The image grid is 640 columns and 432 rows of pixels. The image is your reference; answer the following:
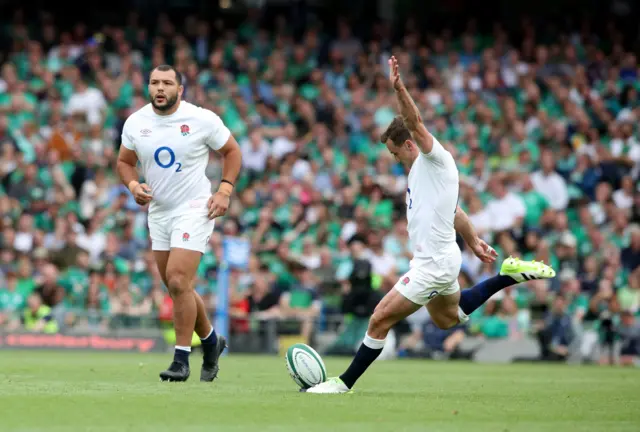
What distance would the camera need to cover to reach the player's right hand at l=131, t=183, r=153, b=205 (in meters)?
10.0

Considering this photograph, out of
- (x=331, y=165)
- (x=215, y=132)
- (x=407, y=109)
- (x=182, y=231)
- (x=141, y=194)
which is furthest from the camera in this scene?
(x=331, y=165)

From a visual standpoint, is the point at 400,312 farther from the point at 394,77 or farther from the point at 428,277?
the point at 394,77

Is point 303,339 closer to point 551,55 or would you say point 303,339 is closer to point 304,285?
point 304,285

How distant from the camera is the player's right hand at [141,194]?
1004 cm

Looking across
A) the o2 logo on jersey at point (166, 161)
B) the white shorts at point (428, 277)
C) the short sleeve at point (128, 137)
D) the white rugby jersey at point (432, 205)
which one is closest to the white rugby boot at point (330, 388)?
the white shorts at point (428, 277)

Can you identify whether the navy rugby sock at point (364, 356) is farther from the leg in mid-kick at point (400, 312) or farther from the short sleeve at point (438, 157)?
the short sleeve at point (438, 157)

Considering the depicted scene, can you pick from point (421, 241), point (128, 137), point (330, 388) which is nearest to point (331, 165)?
point (128, 137)

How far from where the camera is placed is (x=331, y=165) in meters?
23.5

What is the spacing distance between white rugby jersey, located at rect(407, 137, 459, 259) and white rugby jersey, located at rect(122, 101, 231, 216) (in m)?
1.88

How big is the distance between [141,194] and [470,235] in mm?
2793

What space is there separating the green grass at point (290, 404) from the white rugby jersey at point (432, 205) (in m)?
1.21

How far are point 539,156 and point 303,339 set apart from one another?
252 inches

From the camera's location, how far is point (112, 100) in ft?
81.1

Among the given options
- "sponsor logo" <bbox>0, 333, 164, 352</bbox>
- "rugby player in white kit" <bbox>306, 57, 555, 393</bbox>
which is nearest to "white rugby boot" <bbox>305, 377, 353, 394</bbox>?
"rugby player in white kit" <bbox>306, 57, 555, 393</bbox>
